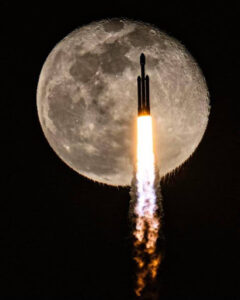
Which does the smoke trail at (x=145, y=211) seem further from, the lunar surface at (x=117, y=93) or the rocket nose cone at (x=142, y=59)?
the rocket nose cone at (x=142, y=59)

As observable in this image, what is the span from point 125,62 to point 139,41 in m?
1.12

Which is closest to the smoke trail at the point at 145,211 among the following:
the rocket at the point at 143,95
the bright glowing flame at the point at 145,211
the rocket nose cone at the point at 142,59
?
the bright glowing flame at the point at 145,211

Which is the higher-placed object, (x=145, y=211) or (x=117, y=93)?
(x=117, y=93)

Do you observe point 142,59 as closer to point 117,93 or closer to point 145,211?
point 117,93

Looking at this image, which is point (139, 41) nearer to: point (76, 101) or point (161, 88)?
point (161, 88)

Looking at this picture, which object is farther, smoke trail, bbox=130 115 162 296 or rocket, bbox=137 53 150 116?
smoke trail, bbox=130 115 162 296

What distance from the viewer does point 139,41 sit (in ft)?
68.4

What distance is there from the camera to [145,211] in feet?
74.7

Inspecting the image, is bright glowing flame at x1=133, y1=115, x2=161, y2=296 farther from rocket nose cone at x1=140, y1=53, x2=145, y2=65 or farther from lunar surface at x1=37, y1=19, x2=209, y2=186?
rocket nose cone at x1=140, y1=53, x2=145, y2=65

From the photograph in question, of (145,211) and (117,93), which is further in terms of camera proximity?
(145,211)

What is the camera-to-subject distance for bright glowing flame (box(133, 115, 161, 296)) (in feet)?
69.5

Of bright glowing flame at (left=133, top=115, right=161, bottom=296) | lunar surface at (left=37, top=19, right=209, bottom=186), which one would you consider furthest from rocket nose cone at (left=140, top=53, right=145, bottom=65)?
bright glowing flame at (left=133, top=115, right=161, bottom=296)

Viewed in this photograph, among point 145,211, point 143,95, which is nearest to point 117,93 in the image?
point 143,95

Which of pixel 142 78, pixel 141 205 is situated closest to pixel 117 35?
pixel 142 78
